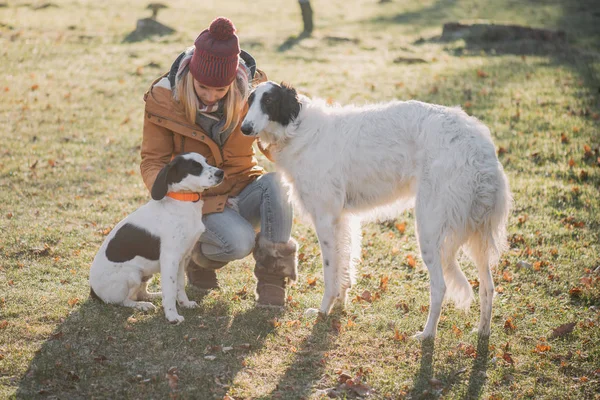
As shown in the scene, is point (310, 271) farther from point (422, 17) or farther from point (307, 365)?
point (422, 17)

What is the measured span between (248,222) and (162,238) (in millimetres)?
862

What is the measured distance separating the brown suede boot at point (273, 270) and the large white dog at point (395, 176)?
35 cm

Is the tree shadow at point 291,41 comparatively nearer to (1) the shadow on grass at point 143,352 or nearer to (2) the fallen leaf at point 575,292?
(2) the fallen leaf at point 575,292

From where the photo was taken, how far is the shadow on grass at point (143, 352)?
12.7 feet

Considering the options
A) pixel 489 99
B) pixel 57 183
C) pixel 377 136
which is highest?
pixel 377 136

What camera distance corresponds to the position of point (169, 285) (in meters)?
4.67

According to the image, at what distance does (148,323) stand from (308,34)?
1281cm

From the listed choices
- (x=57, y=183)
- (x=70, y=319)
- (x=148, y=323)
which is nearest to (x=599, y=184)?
(x=148, y=323)

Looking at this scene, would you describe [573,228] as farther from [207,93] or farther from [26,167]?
[26,167]

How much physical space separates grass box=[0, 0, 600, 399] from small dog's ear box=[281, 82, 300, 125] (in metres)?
1.30

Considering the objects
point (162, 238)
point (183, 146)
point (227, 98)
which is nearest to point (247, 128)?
point (227, 98)

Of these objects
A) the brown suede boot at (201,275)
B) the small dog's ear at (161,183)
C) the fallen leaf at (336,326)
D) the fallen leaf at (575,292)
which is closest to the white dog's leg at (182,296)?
the brown suede boot at (201,275)

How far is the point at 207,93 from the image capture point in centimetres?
485

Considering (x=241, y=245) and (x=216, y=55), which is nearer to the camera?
(x=216, y=55)
